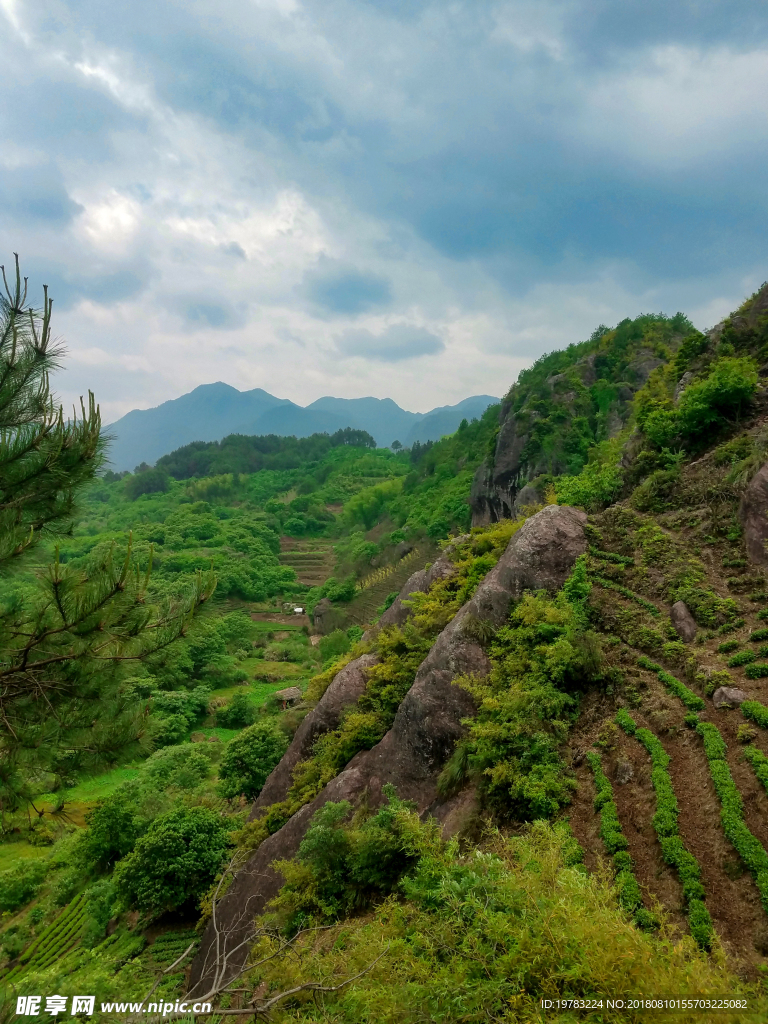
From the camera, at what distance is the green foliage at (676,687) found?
7.11 metres

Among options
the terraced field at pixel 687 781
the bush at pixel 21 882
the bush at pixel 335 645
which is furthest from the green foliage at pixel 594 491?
the bush at pixel 335 645

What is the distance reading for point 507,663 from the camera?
9.21 meters

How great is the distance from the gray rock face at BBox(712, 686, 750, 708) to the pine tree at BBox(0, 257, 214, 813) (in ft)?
24.3

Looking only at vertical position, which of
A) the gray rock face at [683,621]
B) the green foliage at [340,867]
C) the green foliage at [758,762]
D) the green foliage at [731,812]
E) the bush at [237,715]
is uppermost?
the gray rock face at [683,621]

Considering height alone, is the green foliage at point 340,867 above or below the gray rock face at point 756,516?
below

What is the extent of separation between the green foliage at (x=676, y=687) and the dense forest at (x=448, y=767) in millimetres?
48

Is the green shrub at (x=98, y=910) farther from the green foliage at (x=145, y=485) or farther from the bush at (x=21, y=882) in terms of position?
the green foliage at (x=145, y=485)

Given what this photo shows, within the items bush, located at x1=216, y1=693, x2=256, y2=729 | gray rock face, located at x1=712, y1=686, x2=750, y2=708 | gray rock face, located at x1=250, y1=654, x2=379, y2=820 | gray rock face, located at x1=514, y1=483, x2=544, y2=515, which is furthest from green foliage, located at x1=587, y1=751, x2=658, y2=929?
bush, located at x1=216, y1=693, x2=256, y2=729

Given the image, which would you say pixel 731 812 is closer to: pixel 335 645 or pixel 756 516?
pixel 756 516

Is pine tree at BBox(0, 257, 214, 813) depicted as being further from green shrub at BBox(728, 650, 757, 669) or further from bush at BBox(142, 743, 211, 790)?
bush at BBox(142, 743, 211, 790)

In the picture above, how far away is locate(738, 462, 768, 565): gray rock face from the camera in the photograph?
9031mm

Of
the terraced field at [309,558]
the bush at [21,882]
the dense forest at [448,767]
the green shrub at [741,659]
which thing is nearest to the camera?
the dense forest at [448,767]

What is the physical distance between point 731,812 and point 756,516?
6.08m

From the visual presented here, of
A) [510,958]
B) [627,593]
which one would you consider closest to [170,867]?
[510,958]
